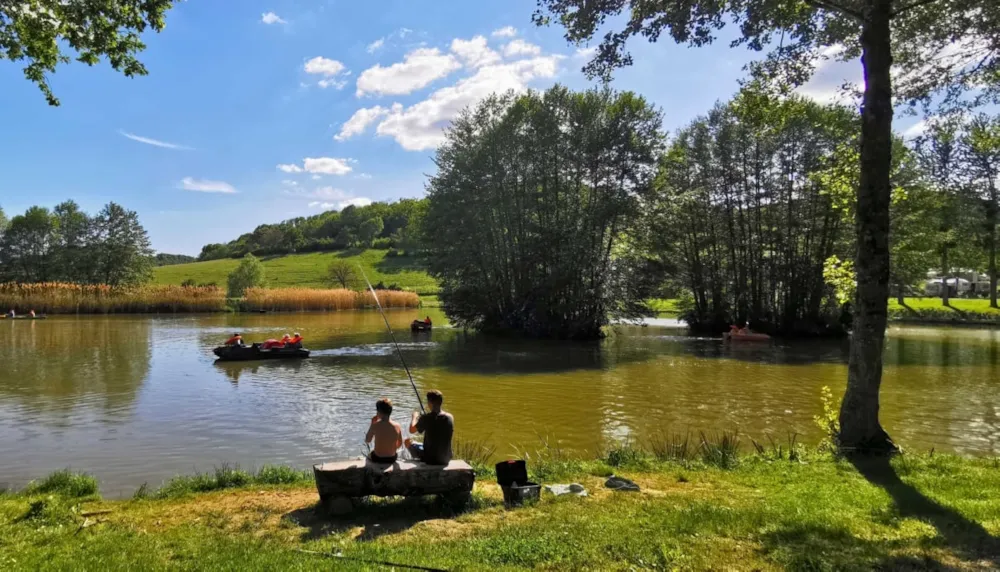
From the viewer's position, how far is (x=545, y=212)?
1280 inches

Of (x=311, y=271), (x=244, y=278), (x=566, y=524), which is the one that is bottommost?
(x=566, y=524)

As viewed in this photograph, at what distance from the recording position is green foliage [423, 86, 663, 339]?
98.7 ft

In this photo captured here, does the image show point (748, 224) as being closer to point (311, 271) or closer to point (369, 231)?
point (311, 271)

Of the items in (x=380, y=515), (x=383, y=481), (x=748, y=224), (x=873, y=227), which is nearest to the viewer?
(x=380, y=515)

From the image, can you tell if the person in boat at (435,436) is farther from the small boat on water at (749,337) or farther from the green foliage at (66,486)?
the small boat on water at (749,337)

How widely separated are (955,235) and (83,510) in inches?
2172

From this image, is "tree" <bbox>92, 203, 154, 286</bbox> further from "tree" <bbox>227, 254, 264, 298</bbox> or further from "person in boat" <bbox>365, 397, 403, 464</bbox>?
"person in boat" <bbox>365, 397, 403, 464</bbox>

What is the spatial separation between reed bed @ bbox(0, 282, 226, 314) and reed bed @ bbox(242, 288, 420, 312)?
2.65 m

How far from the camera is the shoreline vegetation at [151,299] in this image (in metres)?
44.8

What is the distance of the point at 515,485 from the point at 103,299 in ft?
167

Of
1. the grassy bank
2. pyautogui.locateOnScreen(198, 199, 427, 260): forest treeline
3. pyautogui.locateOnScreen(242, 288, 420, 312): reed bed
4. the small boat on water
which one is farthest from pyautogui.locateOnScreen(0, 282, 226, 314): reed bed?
the grassy bank

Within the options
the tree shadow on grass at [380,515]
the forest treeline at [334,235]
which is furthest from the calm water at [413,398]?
the forest treeline at [334,235]

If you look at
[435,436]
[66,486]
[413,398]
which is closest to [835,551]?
[435,436]

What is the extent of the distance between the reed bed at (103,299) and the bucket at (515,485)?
163 feet
